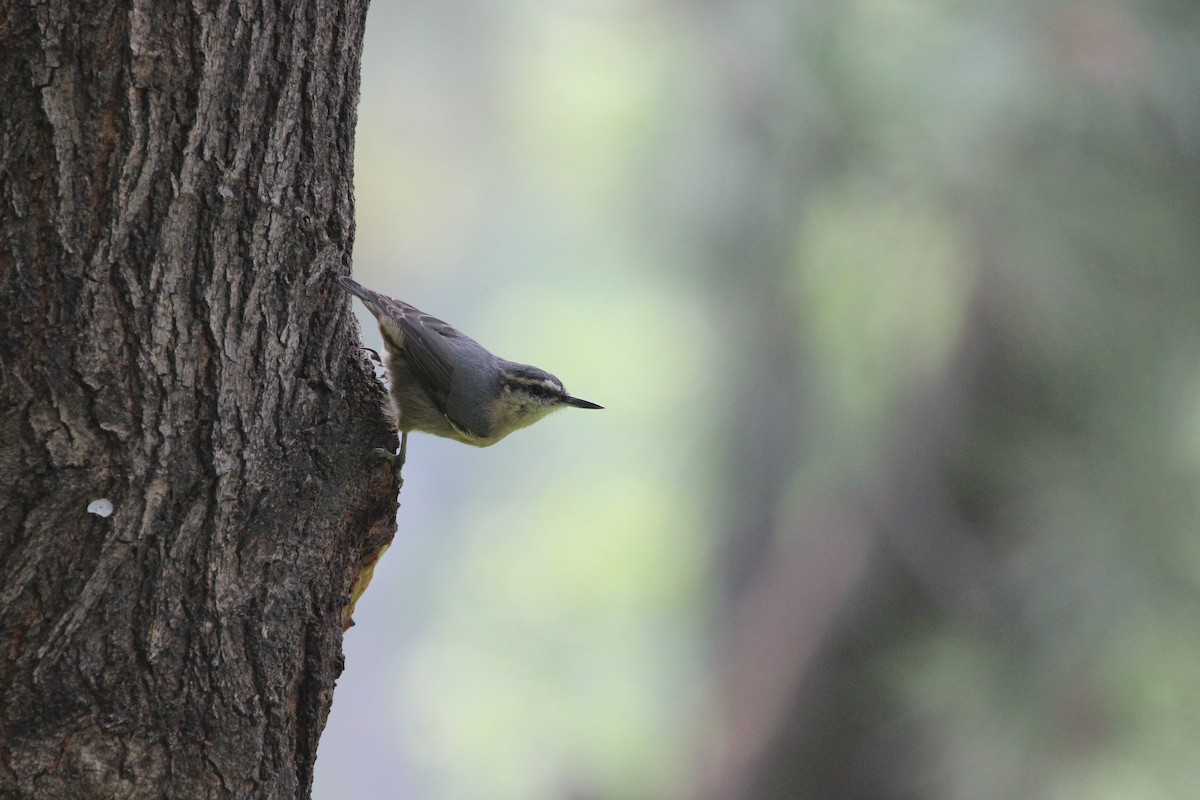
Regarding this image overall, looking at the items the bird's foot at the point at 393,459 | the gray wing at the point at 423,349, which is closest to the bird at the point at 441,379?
the gray wing at the point at 423,349

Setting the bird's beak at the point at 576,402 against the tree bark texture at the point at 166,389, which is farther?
the bird's beak at the point at 576,402

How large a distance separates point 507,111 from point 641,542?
1.74 meters

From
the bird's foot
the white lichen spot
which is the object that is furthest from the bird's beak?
the white lichen spot

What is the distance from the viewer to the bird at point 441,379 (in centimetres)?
234

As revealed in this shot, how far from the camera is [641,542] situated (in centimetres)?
373

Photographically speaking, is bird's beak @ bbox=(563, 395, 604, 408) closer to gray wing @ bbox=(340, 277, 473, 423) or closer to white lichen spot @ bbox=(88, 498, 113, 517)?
gray wing @ bbox=(340, 277, 473, 423)

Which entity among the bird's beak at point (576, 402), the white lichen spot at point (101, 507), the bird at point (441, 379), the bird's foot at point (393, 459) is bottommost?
the white lichen spot at point (101, 507)

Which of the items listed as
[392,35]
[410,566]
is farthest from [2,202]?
[392,35]

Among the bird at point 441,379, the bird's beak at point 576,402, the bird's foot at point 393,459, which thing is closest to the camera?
the bird's foot at point 393,459

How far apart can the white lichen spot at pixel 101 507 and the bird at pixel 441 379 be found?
0.96 m

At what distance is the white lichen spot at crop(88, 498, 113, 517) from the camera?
4.05 feet

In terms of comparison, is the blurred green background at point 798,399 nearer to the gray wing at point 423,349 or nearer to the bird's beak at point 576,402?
the bird's beak at point 576,402

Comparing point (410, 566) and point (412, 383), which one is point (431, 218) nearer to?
point (410, 566)

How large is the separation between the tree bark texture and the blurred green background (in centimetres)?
167
